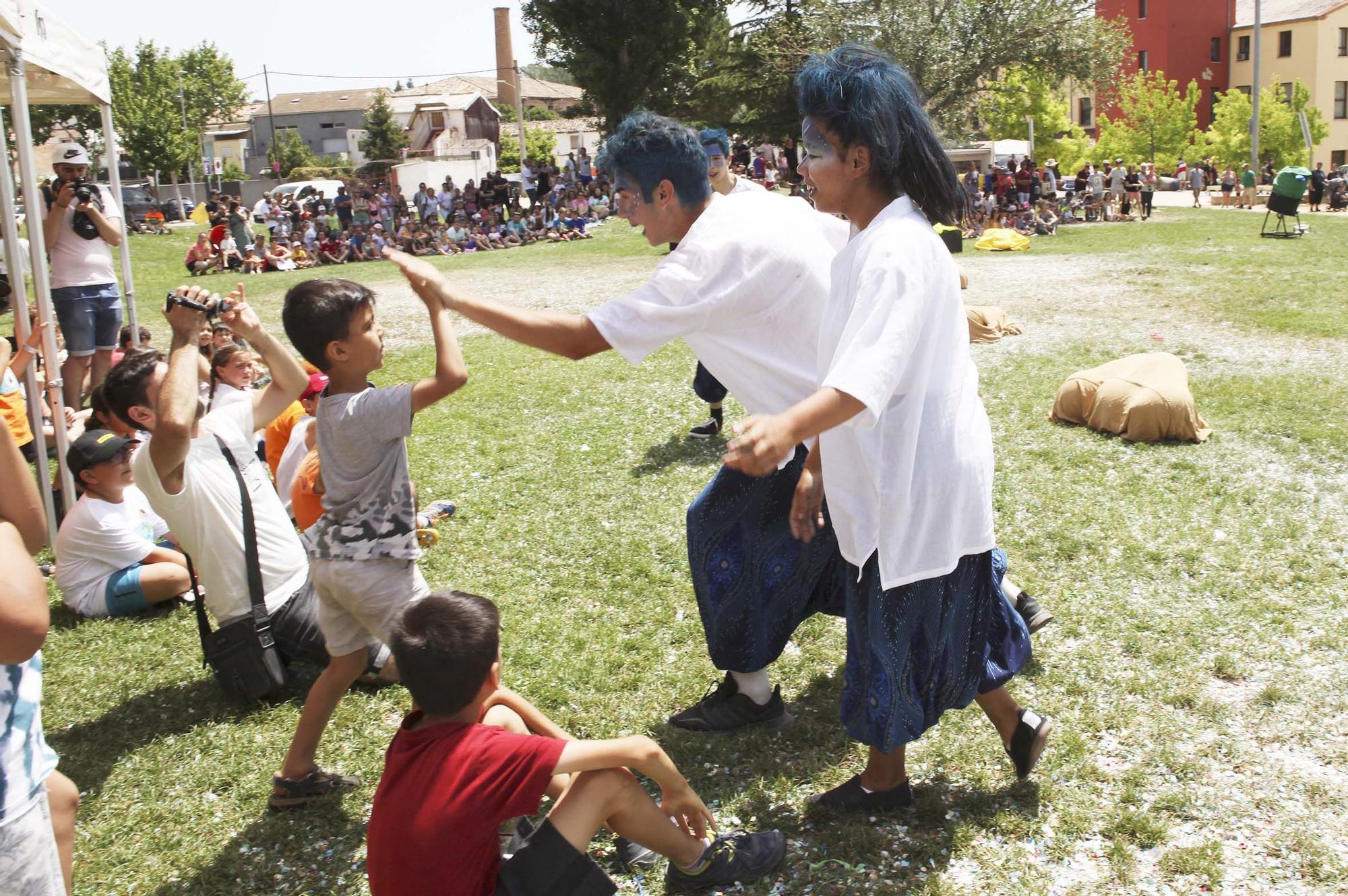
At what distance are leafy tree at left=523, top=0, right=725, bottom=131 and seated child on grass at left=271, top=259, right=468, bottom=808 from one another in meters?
37.2

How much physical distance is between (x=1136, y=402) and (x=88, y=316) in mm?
7752

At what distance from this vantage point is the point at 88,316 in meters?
8.24

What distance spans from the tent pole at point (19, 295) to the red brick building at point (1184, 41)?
5871 cm

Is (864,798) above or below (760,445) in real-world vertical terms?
below

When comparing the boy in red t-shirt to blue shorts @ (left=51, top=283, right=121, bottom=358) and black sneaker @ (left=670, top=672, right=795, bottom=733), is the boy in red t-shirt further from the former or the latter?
blue shorts @ (left=51, top=283, right=121, bottom=358)

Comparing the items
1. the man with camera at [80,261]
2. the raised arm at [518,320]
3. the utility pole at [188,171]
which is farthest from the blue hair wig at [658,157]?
the utility pole at [188,171]

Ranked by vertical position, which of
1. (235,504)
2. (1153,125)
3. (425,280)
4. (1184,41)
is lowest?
(235,504)

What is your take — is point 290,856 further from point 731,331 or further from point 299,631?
point 731,331

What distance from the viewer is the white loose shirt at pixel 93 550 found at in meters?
5.09

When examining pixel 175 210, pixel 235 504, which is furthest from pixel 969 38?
pixel 175 210

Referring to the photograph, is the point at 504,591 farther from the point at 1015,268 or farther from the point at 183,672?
the point at 1015,268

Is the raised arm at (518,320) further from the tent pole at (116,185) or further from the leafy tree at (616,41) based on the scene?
the leafy tree at (616,41)

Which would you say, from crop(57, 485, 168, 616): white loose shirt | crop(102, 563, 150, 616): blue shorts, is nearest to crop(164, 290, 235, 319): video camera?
crop(57, 485, 168, 616): white loose shirt

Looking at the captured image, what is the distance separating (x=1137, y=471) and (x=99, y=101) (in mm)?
7591
